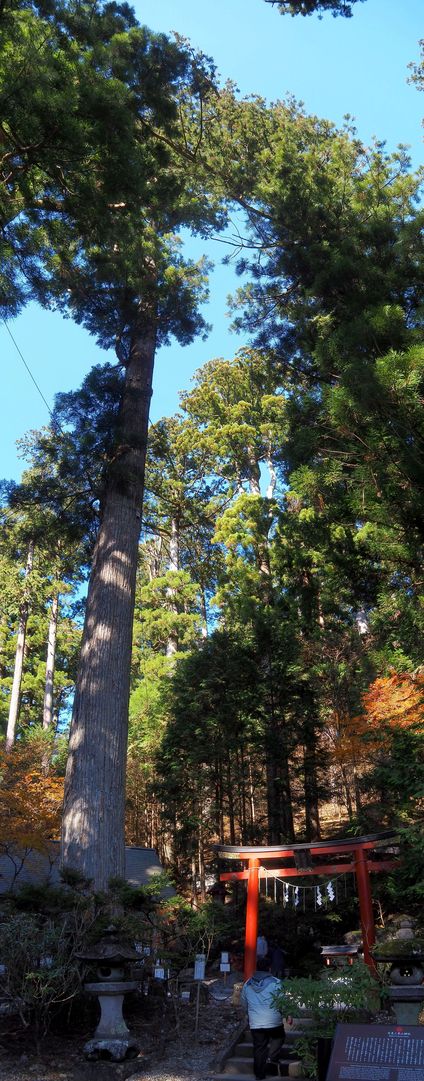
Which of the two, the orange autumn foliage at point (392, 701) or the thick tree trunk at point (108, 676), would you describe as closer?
the thick tree trunk at point (108, 676)

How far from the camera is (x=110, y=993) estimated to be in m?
5.14

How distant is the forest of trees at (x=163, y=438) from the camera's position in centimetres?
598

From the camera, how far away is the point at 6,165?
546 cm

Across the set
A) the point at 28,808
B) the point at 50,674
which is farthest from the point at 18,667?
the point at 28,808

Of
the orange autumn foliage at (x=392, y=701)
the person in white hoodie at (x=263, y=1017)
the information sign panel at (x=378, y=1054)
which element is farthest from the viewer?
the orange autumn foliage at (x=392, y=701)

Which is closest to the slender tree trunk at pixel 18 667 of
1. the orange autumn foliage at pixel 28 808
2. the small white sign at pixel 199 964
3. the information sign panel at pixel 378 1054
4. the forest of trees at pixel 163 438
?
the forest of trees at pixel 163 438

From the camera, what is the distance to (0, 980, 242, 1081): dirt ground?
478 cm

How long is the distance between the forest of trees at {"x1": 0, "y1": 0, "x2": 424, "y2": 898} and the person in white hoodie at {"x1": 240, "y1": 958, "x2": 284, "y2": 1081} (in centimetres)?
143

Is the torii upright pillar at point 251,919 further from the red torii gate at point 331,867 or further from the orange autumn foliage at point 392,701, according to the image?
the orange autumn foliage at point 392,701

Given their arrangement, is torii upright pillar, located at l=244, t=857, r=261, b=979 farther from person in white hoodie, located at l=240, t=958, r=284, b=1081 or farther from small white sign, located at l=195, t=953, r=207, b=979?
person in white hoodie, located at l=240, t=958, r=284, b=1081

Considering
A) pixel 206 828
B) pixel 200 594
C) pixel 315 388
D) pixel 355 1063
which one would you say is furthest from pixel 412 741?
pixel 200 594

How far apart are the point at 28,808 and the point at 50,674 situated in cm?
850

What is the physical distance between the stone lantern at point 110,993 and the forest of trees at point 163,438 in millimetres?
882

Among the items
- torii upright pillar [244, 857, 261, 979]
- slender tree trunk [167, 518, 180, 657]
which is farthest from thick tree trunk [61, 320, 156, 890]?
slender tree trunk [167, 518, 180, 657]
